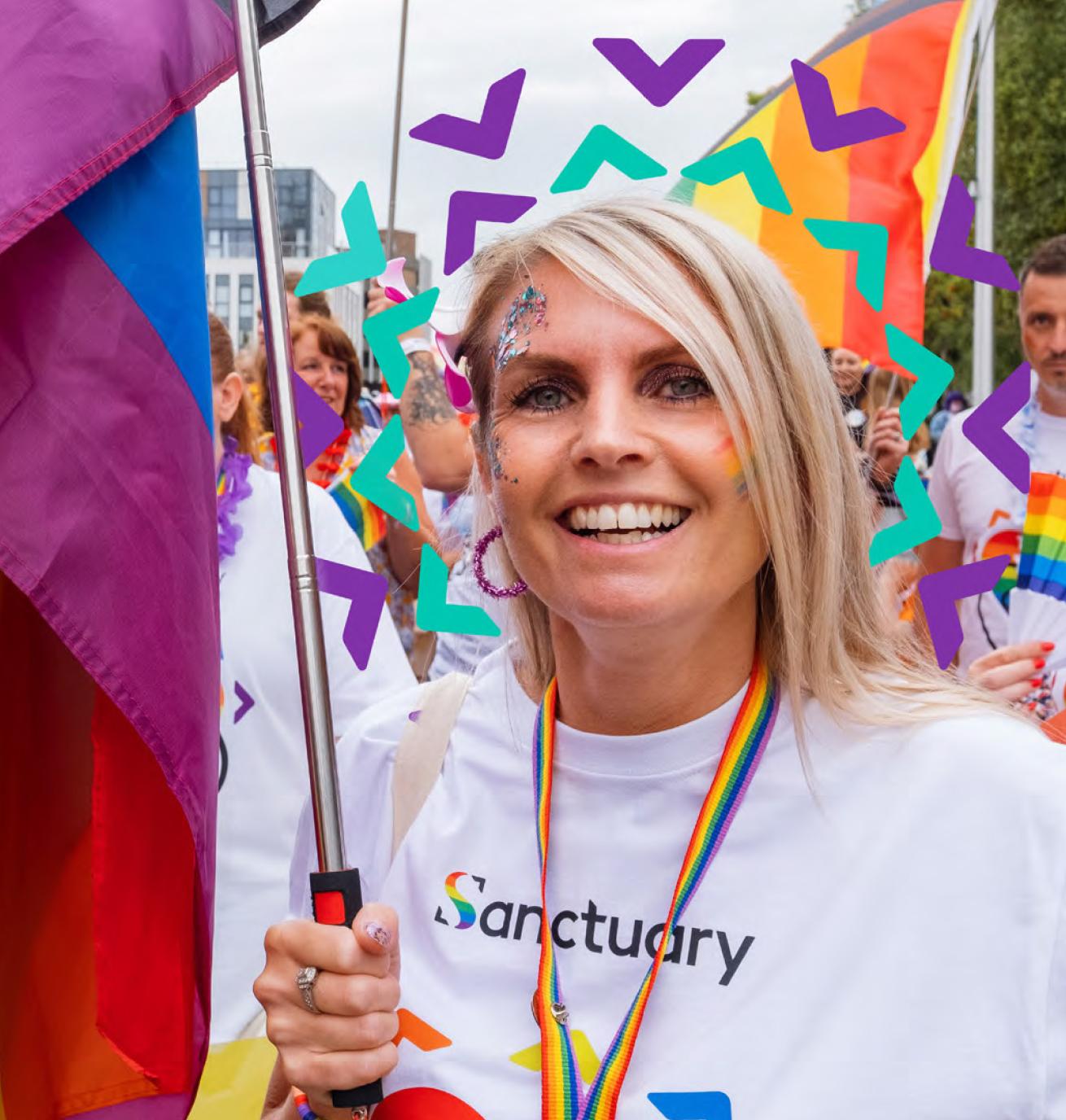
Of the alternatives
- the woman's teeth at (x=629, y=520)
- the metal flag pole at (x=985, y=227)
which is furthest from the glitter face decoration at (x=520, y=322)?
the metal flag pole at (x=985, y=227)

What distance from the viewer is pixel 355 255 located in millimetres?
1966

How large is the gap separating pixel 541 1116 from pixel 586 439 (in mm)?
763

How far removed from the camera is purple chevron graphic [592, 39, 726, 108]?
192cm

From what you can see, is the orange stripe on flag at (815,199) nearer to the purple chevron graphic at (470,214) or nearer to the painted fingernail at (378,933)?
the purple chevron graphic at (470,214)

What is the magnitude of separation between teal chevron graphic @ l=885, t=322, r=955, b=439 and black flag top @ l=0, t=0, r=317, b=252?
102 centimetres

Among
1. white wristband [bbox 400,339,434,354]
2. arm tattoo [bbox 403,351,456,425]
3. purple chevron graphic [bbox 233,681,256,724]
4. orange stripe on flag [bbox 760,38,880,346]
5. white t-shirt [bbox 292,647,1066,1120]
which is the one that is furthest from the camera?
arm tattoo [bbox 403,351,456,425]

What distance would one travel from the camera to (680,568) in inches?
66.7

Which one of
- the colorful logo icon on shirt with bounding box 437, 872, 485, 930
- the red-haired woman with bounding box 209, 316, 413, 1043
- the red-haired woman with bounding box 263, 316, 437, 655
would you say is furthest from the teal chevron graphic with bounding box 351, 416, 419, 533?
the red-haired woman with bounding box 263, 316, 437, 655

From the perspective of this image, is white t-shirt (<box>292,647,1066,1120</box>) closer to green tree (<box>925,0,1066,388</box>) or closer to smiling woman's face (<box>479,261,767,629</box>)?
smiling woman's face (<box>479,261,767,629</box>)

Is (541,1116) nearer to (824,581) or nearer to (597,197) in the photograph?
(824,581)

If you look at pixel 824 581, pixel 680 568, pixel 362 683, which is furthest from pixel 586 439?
pixel 362 683

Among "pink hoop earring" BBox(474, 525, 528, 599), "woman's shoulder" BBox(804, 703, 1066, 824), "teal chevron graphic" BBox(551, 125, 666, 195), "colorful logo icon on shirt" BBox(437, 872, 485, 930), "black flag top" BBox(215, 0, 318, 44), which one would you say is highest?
"black flag top" BBox(215, 0, 318, 44)

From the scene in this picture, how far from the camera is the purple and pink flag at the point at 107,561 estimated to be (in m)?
1.62

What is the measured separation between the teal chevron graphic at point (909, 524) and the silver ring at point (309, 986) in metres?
0.92
